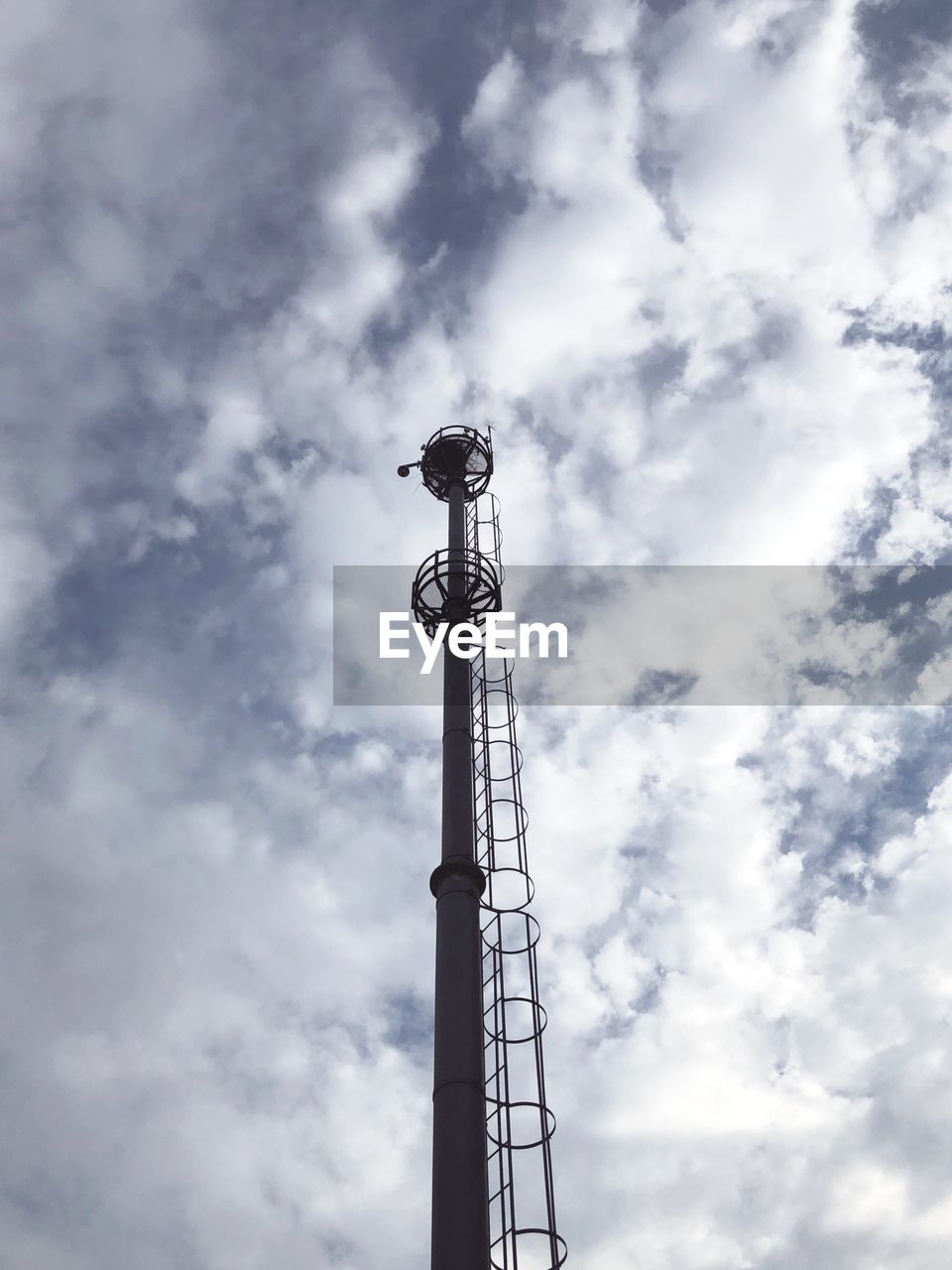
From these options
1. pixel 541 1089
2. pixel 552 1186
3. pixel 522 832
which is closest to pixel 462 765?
pixel 522 832

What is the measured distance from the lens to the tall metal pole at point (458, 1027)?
14.6 m

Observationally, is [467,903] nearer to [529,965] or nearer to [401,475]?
[529,965]

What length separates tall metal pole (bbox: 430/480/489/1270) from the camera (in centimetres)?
1459

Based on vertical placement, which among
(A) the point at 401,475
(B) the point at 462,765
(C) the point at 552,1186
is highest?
(A) the point at 401,475

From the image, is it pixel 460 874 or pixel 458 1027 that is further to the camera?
pixel 460 874

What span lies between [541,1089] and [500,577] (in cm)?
1203

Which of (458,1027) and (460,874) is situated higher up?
(460,874)

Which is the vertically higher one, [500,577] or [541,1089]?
[500,577]

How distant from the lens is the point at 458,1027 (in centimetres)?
1677

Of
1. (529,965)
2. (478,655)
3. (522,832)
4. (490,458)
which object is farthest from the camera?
(490,458)

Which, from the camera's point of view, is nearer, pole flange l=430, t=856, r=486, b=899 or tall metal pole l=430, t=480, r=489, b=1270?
tall metal pole l=430, t=480, r=489, b=1270

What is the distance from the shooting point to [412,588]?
2381cm

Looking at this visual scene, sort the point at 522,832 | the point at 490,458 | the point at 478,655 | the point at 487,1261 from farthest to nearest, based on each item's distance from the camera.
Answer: the point at 490,458 → the point at 478,655 → the point at 522,832 → the point at 487,1261

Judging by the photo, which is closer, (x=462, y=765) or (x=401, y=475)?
(x=462, y=765)
